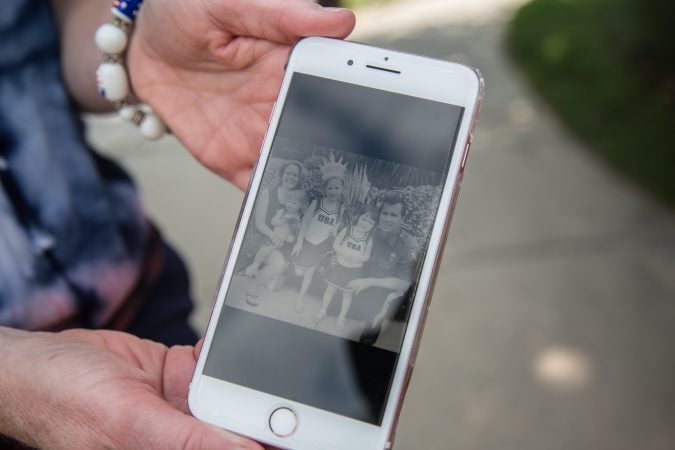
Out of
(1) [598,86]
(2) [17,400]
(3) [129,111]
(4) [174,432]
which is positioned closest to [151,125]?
(3) [129,111]

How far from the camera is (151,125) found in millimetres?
1533

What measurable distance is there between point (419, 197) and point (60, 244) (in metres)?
0.72

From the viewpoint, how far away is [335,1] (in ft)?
6.40

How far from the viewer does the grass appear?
3072 millimetres

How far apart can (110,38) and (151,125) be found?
0.63ft

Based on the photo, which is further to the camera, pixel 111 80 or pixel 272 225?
pixel 111 80

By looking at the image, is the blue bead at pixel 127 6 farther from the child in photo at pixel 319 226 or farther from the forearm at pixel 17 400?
the forearm at pixel 17 400

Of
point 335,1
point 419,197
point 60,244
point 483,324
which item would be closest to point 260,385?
point 419,197

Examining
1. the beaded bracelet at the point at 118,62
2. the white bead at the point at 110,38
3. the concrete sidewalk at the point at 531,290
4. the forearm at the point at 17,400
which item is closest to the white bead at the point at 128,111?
the beaded bracelet at the point at 118,62

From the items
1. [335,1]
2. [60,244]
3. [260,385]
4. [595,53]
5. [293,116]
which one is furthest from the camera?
[595,53]

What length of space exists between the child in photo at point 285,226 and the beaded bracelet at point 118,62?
46 centimetres

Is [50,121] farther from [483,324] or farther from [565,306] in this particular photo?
[565,306]

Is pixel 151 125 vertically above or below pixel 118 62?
below

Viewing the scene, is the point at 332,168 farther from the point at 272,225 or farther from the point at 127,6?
the point at 127,6
